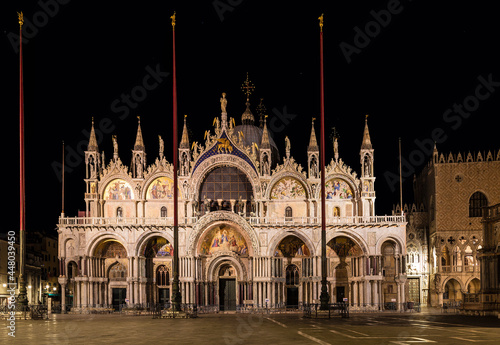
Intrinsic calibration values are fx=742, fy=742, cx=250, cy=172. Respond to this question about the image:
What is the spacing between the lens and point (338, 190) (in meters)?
70.8

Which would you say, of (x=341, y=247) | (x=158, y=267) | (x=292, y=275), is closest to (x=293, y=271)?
(x=292, y=275)

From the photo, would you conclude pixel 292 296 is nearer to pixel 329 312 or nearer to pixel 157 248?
pixel 157 248

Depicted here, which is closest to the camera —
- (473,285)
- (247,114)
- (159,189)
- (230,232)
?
(230,232)

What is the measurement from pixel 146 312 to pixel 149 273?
774 cm

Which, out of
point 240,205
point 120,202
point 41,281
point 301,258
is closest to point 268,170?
point 240,205

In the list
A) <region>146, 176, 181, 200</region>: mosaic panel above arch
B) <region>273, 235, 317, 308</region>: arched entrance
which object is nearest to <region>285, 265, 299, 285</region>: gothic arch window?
<region>273, 235, 317, 308</region>: arched entrance

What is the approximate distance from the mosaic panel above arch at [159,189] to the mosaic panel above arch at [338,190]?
1440 cm

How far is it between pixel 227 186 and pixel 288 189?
5.91 m

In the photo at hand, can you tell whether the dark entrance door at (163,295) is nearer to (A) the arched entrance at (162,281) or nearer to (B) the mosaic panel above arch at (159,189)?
(A) the arched entrance at (162,281)

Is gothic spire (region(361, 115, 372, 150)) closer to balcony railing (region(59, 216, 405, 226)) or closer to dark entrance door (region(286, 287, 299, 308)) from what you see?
balcony railing (region(59, 216, 405, 226))

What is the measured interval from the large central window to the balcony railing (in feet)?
10.8

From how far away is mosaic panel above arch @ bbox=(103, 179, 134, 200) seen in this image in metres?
71.4

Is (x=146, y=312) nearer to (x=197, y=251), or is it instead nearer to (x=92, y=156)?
(x=197, y=251)

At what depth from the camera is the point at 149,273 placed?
70.8m
